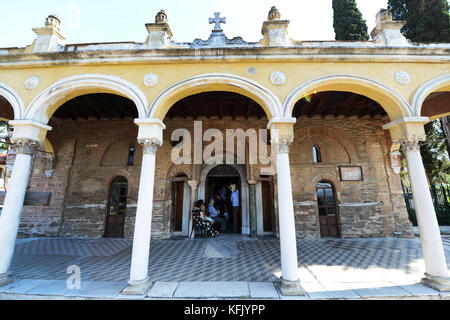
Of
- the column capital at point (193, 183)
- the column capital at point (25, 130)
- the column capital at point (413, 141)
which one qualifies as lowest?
the column capital at point (193, 183)

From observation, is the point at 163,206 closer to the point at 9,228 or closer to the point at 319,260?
the point at 9,228

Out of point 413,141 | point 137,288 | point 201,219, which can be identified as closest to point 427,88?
point 413,141

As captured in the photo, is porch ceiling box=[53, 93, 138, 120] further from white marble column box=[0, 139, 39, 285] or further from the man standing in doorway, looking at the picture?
the man standing in doorway

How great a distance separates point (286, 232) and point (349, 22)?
1211 cm

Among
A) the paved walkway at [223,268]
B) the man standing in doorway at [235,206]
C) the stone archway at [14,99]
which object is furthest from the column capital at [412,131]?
the stone archway at [14,99]

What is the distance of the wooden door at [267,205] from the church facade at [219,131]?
0.04 metres

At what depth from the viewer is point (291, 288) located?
362cm

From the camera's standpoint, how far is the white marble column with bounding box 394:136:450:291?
380cm

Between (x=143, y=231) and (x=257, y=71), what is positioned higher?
(x=257, y=71)

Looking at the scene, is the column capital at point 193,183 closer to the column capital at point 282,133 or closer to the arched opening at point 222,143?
the arched opening at point 222,143

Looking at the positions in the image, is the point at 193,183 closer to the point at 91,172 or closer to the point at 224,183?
the point at 224,183

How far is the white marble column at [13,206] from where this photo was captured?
405 cm
